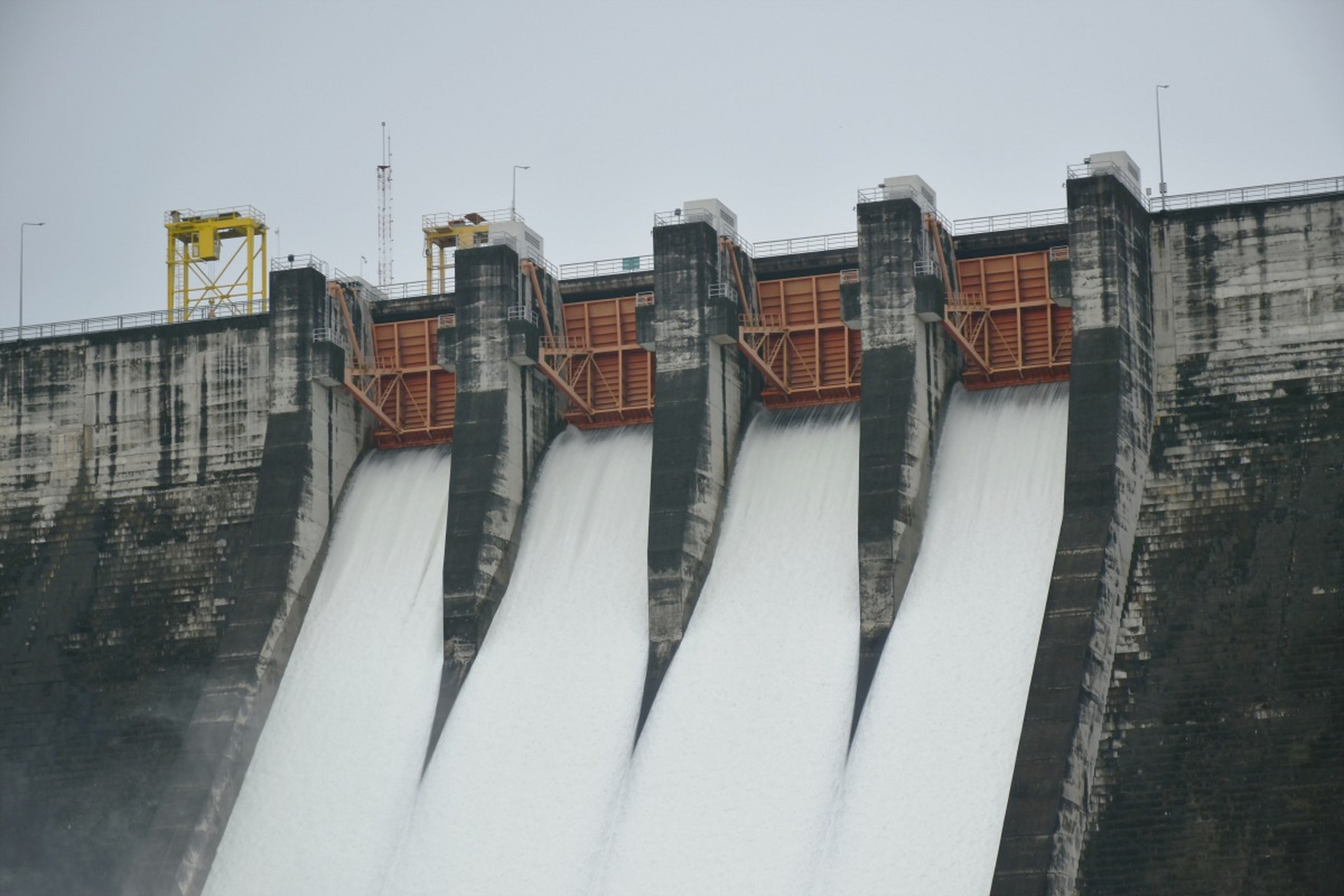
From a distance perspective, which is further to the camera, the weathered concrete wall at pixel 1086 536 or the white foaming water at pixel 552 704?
the white foaming water at pixel 552 704

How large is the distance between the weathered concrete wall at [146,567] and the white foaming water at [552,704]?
6.46m

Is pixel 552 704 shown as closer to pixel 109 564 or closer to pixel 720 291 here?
pixel 720 291

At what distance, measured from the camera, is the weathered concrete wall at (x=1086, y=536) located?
49.2m

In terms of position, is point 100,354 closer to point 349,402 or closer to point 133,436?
point 133,436

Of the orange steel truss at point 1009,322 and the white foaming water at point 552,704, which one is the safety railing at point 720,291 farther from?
the orange steel truss at point 1009,322

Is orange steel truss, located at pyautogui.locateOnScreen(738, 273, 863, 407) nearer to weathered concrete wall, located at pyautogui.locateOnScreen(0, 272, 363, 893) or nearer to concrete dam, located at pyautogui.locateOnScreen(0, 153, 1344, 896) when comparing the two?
concrete dam, located at pyautogui.locateOnScreen(0, 153, 1344, 896)

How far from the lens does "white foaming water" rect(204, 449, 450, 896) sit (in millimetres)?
58000

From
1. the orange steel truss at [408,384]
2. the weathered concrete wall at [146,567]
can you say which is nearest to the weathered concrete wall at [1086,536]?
the orange steel truss at [408,384]

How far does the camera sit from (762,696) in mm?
56500

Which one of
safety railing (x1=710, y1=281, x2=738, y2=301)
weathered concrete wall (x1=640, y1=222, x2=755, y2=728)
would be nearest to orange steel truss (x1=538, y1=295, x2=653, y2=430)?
weathered concrete wall (x1=640, y1=222, x2=755, y2=728)

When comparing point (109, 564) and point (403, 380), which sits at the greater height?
point (403, 380)

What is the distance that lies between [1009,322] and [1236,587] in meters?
12.6

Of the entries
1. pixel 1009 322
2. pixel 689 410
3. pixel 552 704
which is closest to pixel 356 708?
pixel 552 704

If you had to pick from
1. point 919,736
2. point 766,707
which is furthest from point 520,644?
point 919,736
